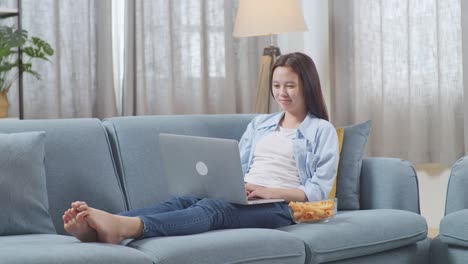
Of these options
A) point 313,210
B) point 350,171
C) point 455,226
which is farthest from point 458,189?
point 313,210

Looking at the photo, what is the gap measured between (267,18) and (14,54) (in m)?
1.23

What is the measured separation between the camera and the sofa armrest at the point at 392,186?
121 inches

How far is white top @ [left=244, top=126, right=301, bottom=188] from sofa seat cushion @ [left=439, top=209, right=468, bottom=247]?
526mm

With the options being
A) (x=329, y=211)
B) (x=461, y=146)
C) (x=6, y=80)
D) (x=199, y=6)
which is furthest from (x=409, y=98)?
(x=6, y=80)

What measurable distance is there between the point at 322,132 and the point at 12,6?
5.40 ft

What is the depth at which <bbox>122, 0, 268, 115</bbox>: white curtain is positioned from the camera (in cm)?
416

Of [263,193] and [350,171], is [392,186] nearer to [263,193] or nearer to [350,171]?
[350,171]

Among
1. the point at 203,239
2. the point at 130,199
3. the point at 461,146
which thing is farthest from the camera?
the point at 461,146

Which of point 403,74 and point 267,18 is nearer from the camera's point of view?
point 267,18

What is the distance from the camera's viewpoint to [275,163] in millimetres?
2984

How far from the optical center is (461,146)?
162 inches

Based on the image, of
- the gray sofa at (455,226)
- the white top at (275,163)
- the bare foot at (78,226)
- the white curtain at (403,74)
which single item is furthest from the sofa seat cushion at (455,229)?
the white curtain at (403,74)

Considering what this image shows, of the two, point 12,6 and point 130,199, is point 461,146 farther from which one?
point 12,6

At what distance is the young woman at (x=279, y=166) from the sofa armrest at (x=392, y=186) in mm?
286
